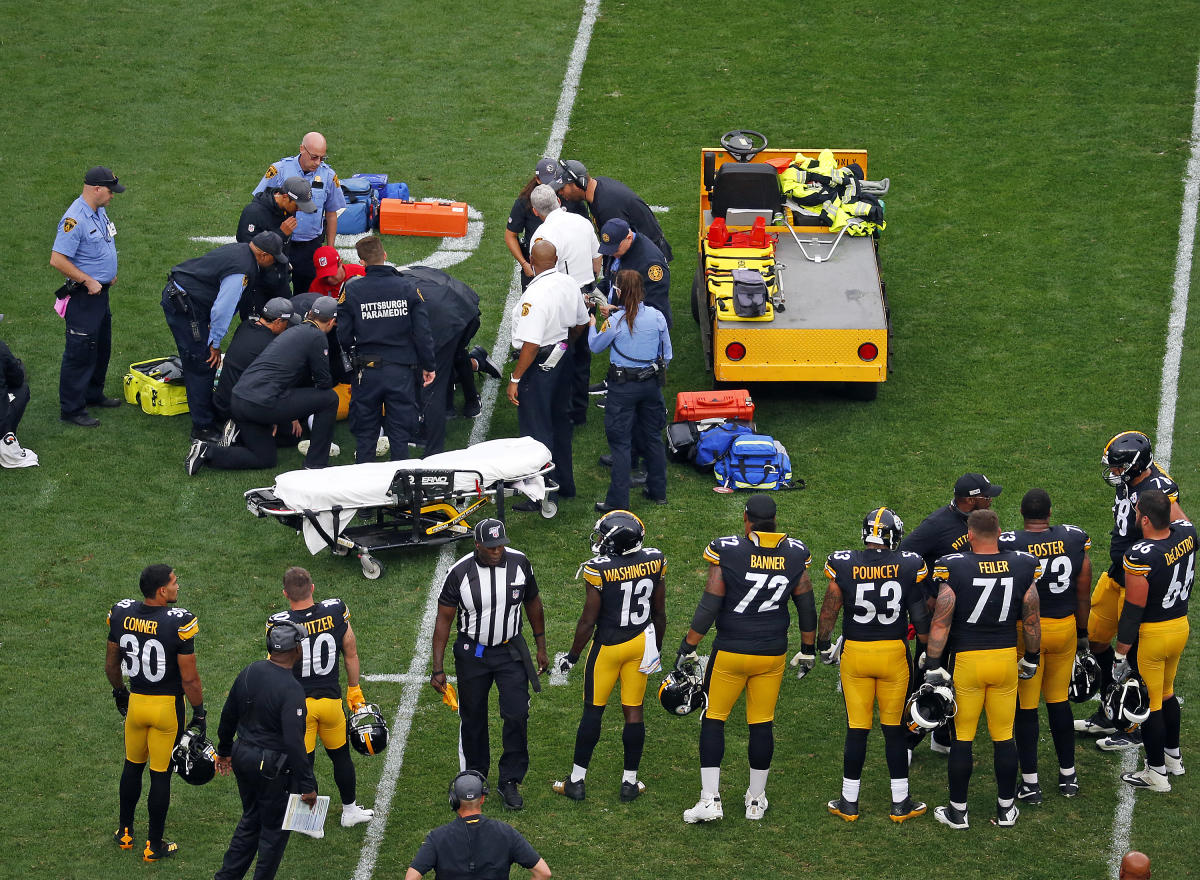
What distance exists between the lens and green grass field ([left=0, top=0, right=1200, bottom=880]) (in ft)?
34.2

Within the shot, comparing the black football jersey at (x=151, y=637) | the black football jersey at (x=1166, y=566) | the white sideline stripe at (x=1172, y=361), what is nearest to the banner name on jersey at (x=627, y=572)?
the black football jersey at (x=151, y=637)

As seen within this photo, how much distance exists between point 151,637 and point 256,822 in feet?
4.05

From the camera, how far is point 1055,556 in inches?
404

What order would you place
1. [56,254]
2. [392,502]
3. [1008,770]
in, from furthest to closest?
[56,254] < [392,502] < [1008,770]

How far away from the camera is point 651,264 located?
14602mm

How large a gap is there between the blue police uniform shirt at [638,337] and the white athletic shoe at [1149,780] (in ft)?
15.9

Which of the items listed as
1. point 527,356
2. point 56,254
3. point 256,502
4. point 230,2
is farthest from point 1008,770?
point 230,2

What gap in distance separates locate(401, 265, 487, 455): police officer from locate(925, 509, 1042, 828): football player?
5.32 meters

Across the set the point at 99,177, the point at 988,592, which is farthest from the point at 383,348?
the point at 988,592

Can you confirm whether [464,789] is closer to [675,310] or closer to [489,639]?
[489,639]

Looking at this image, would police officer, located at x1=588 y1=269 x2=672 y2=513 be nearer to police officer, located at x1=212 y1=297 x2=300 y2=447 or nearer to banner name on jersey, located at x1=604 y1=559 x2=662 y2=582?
police officer, located at x1=212 y1=297 x2=300 y2=447

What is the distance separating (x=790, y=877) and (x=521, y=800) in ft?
5.85

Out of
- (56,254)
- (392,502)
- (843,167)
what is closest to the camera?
(392,502)

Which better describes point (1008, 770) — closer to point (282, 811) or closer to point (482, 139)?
point (282, 811)
